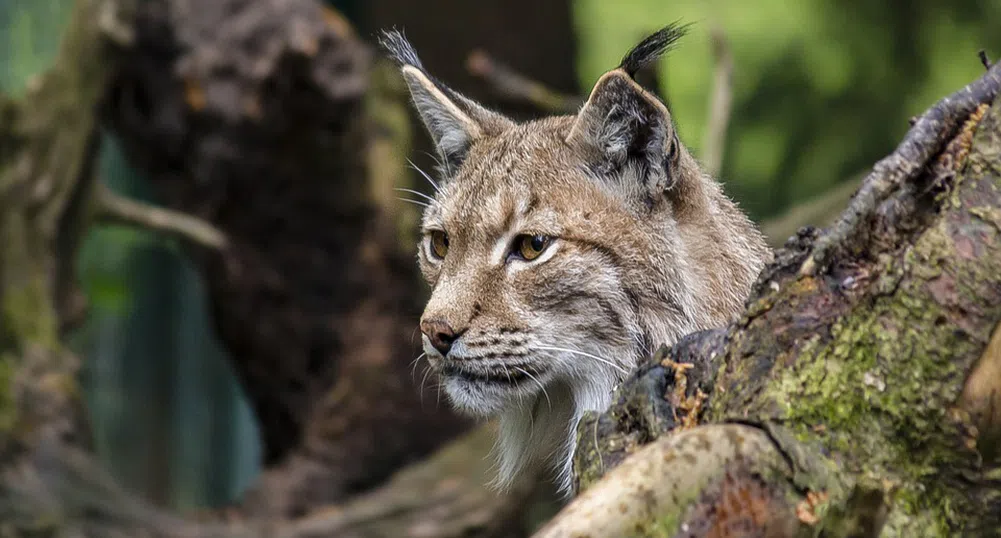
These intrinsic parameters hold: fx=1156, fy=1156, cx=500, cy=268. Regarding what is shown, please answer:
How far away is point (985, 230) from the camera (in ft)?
6.25

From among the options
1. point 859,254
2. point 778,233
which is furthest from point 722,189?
point 778,233

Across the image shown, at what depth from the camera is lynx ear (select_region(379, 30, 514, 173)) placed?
3623mm

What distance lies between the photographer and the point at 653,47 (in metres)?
2.81

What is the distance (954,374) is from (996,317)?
11cm

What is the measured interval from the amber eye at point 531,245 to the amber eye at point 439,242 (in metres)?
0.32

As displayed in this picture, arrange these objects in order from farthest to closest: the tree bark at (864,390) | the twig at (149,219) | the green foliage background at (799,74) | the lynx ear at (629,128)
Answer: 1. the green foliage background at (799,74)
2. the twig at (149,219)
3. the lynx ear at (629,128)
4. the tree bark at (864,390)

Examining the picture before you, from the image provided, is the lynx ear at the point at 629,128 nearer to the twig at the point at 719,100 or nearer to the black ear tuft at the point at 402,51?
the black ear tuft at the point at 402,51

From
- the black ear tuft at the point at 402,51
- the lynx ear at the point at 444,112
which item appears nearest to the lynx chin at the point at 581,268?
the lynx ear at the point at 444,112

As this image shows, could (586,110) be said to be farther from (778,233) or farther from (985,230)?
(778,233)

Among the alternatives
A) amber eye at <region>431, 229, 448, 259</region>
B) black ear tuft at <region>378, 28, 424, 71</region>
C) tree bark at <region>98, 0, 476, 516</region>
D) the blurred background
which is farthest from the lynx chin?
tree bark at <region>98, 0, 476, 516</region>

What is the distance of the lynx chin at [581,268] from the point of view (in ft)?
9.80

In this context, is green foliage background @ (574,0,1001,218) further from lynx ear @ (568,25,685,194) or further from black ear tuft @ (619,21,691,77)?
black ear tuft @ (619,21,691,77)

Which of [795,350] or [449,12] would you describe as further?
[449,12]

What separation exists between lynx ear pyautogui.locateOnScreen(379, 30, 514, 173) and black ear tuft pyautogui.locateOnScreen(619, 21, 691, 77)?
2.70 ft
